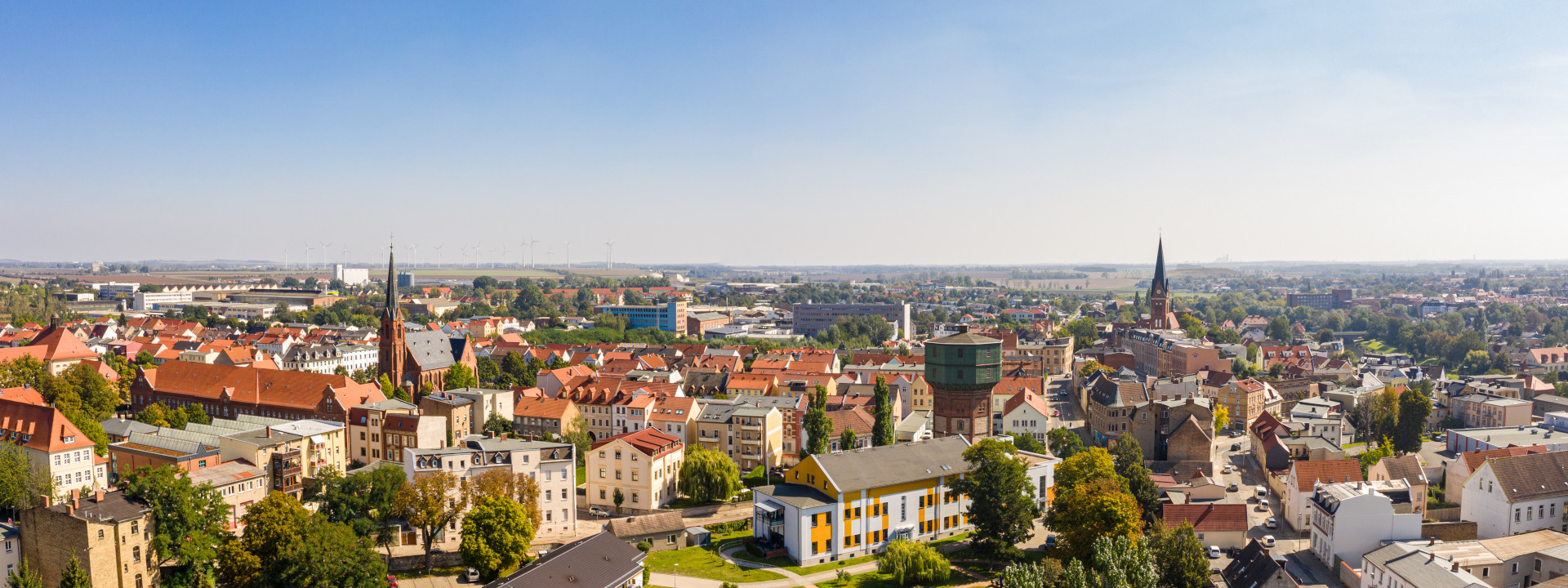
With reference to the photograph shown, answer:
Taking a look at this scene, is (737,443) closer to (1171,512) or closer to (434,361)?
(1171,512)

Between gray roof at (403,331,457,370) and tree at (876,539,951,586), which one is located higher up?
gray roof at (403,331,457,370)

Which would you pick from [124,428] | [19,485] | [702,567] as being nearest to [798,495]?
[702,567]

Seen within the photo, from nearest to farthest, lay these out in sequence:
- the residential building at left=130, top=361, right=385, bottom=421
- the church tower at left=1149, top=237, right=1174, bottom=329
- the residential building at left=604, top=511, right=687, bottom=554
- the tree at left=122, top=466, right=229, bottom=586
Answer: the tree at left=122, top=466, right=229, bottom=586
the residential building at left=604, top=511, right=687, bottom=554
the residential building at left=130, top=361, right=385, bottom=421
the church tower at left=1149, top=237, right=1174, bottom=329

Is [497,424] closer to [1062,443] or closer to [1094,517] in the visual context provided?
[1062,443]

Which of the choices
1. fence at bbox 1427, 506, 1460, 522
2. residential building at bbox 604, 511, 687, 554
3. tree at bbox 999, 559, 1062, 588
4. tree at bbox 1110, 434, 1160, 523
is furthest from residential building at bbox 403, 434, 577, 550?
fence at bbox 1427, 506, 1460, 522

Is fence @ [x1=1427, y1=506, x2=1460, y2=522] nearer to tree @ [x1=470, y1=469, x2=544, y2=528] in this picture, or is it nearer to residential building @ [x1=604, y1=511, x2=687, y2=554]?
residential building @ [x1=604, y1=511, x2=687, y2=554]

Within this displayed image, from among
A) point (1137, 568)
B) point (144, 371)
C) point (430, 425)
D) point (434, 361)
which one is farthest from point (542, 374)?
point (1137, 568)
